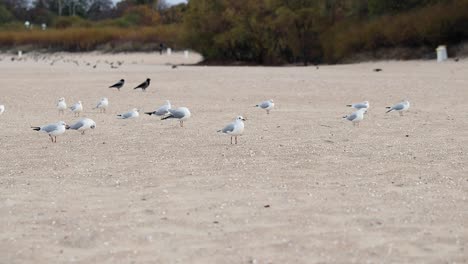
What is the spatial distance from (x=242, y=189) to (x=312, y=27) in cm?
3264

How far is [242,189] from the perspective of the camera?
8039 mm

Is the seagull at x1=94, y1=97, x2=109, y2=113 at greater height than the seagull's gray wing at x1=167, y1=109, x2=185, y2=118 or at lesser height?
lesser

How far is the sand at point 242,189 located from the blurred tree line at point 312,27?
17779 millimetres

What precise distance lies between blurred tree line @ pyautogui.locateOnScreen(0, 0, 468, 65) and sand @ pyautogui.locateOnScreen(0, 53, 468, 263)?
17779mm

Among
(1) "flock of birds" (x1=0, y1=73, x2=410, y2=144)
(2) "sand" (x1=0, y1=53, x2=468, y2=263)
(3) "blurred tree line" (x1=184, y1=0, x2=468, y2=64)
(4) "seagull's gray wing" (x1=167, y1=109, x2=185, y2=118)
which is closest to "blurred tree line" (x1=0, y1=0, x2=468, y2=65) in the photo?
(3) "blurred tree line" (x1=184, y1=0, x2=468, y2=64)

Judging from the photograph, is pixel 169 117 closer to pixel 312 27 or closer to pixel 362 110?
pixel 362 110

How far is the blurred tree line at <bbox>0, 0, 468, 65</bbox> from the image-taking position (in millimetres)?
33375

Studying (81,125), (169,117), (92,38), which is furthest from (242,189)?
(92,38)

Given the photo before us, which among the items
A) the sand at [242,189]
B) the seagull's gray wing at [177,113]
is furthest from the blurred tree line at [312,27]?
the seagull's gray wing at [177,113]

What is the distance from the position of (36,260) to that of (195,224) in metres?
1.38

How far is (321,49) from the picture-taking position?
40.1m

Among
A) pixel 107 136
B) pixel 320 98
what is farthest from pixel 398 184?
pixel 320 98

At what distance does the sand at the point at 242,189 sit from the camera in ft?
19.9

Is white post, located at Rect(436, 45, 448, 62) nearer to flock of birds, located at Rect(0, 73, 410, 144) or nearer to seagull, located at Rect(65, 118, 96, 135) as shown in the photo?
flock of birds, located at Rect(0, 73, 410, 144)
